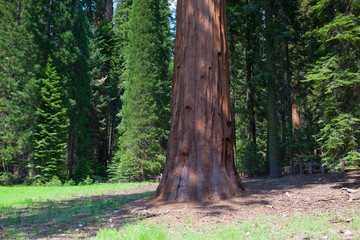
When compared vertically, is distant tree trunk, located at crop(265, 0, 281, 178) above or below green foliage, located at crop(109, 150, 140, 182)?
above

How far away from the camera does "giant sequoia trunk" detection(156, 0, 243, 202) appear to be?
20.0 ft

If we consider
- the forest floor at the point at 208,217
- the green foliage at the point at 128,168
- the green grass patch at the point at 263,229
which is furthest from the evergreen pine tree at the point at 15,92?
the green grass patch at the point at 263,229

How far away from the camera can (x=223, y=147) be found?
6.45m

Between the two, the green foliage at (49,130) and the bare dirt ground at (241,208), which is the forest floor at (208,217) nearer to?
the bare dirt ground at (241,208)

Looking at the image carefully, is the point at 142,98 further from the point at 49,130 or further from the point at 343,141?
the point at 343,141

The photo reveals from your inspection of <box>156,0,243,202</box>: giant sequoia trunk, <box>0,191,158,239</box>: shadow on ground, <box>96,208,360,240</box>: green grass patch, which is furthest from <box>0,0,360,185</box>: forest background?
<box>0,191,158,239</box>: shadow on ground

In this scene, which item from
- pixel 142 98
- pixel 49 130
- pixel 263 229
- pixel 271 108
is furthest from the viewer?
pixel 142 98

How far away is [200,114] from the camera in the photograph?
6.37 metres

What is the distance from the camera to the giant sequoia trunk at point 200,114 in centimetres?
611

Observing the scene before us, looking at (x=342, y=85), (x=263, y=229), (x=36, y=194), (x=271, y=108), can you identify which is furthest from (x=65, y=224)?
(x=271, y=108)

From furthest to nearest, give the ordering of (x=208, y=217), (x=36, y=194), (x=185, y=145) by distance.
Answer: (x=36, y=194)
(x=185, y=145)
(x=208, y=217)

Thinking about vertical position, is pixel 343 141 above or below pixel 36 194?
above

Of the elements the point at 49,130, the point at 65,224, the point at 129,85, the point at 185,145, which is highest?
the point at 129,85

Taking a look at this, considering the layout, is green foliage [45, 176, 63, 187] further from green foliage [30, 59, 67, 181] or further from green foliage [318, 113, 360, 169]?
green foliage [318, 113, 360, 169]
